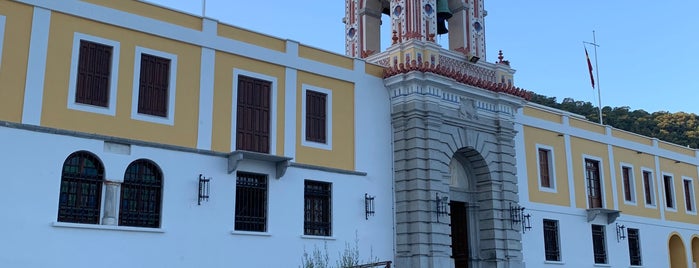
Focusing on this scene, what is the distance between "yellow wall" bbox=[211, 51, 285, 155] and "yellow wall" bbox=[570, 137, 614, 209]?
1298 centimetres

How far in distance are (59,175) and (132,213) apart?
192 centimetres

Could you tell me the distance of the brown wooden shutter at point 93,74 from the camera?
1733 cm

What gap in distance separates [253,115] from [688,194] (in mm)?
22644

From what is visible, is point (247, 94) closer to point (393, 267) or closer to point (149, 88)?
point (149, 88)

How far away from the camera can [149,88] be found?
1838 centimetres

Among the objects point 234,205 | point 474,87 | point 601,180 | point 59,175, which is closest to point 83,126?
point 59,175

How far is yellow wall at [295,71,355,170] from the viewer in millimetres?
20750

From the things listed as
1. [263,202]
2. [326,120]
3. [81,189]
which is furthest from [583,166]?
[81,189]

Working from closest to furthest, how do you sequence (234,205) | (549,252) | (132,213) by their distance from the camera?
(132,213) < (234,205) < (549,252)

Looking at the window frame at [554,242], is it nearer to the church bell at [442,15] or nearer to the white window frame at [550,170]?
the white window frame at [550,170]

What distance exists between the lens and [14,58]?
53.9 ft

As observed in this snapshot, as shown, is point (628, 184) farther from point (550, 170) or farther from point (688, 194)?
point (550, 170)

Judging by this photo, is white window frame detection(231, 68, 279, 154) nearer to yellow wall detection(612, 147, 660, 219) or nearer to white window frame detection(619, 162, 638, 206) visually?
yellow wall detection(612, 147, 660, 219)

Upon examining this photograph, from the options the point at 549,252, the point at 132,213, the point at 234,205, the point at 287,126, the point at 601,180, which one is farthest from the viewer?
the point at 601,180
